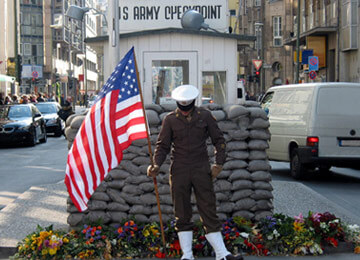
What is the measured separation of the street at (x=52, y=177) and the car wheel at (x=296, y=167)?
15cm

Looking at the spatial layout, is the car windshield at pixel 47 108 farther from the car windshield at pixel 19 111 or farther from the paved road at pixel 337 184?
the paved road at pixel 337 184

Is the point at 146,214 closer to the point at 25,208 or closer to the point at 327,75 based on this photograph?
the point at 25,208

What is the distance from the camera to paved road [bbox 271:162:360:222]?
37.9 ft

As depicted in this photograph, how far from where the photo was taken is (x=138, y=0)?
16.6 metres

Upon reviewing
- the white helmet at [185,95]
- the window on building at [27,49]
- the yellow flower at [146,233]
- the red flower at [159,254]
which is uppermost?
the window on building at [27,49]

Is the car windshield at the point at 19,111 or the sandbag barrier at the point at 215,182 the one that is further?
the car windshield at the point at 19,111

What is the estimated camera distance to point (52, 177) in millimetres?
15031

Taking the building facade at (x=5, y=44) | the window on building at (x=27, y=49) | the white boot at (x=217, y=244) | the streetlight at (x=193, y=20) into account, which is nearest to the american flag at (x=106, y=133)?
the white boot at (x=217, y=244)

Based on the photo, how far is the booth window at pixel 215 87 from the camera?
14.4 meters

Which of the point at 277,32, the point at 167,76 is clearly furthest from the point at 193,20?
the point at 277,32

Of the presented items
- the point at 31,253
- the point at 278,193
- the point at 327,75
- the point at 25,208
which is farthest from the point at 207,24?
the point at 327,75

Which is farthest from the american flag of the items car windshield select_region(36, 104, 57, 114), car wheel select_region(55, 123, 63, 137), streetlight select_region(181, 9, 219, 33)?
car windshield select_region(36, 104, 57, 114)

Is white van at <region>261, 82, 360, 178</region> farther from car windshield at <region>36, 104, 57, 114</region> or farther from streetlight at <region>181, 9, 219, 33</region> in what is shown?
car windshield at <region>36, 104, 57, 114</region>

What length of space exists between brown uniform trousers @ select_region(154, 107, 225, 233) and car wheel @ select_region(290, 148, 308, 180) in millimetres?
7872
